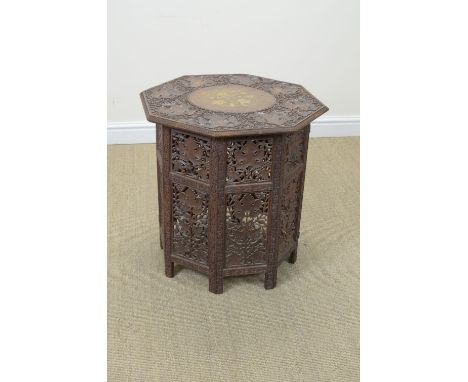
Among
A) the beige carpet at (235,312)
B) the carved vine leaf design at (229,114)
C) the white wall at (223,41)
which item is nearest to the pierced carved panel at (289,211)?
the beige carpet at (235,312)

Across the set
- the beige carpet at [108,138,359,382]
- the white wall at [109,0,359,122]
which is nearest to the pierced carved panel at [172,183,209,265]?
the beige carpet at [108,138,359,382]

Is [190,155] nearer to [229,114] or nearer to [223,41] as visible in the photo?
[229,114]

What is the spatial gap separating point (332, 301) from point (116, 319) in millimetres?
835

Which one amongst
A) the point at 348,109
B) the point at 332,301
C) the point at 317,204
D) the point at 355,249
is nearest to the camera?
the point at 332,301

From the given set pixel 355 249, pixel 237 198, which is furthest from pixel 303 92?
pixel 355 249

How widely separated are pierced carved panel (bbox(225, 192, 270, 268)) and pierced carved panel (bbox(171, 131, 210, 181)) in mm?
144

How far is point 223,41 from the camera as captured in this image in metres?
3.81

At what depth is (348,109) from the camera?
4.18 metres

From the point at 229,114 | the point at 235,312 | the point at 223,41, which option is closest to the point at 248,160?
the point at 229,114

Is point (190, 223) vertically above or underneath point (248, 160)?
underneath

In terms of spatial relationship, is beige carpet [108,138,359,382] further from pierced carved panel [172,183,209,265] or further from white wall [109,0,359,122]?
white wall [109,0,359,122]

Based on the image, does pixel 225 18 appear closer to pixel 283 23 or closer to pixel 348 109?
pixel 283 23

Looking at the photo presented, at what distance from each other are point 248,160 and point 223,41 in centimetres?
167

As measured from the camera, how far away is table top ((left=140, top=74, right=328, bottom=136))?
7.45 feet
